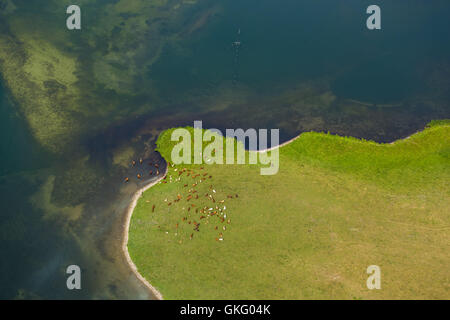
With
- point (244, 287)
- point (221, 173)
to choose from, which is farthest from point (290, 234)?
point (221, 173)

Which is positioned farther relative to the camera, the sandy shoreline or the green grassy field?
the sandy shoreline

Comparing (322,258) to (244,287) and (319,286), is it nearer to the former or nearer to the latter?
(319,286)

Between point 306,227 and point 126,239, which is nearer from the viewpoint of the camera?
point 306,227

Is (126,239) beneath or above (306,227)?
beneath
